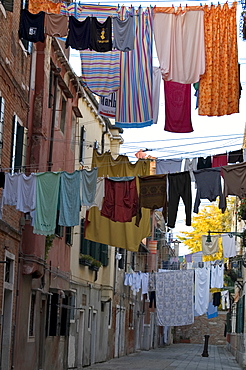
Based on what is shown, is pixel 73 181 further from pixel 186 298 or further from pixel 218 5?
pixel 186 298

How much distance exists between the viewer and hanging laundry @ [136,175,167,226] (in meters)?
17.0

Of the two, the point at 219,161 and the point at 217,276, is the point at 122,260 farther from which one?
the point at 219,161

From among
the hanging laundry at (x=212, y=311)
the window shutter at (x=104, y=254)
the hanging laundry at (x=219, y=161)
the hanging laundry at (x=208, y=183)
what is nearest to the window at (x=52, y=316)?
the hanging laundry at (x=219, y=161)

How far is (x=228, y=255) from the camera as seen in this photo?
38875 mm

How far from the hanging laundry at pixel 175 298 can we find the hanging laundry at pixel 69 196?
873 inches

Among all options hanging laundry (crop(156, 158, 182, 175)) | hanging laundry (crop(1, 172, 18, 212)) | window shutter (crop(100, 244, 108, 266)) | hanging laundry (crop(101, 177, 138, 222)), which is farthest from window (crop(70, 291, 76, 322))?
hanging laundry (crop(1, 172, 18, 212))

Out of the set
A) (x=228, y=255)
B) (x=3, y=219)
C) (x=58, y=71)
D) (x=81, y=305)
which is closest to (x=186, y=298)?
(x=228, y=255)

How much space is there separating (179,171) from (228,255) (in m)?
20.8

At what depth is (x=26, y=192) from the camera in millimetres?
16172

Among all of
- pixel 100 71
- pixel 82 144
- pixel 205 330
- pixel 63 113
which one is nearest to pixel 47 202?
pixel 100 71

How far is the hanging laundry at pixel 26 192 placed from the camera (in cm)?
1611

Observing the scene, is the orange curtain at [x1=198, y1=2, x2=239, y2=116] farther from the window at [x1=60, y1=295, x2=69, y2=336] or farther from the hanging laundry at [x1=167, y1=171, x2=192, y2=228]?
the window at [x1=60, y1=295, x2=69, y2=336]

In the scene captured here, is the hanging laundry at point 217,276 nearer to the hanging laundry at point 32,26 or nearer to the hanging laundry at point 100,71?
the hanging laundry at point 100,71

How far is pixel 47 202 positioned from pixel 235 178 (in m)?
4.27
